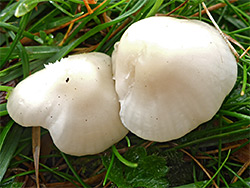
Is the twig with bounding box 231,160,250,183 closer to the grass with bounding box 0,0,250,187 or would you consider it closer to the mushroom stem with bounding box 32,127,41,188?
the grass with bounding box 0,0,250,187

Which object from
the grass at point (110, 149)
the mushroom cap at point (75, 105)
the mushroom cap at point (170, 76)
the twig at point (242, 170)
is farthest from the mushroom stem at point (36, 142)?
the twig at point (242, 170)

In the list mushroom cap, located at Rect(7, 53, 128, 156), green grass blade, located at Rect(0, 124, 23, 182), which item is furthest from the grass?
mushroom cap, located at Rect(7, 53, 128, 156)

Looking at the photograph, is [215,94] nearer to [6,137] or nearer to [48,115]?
[48,115]

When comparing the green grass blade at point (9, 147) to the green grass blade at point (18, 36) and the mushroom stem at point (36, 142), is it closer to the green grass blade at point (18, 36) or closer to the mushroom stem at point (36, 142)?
the mushroom stem at point (36, 142)

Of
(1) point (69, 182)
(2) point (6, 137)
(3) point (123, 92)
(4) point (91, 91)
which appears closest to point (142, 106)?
(3) point (123, 92)

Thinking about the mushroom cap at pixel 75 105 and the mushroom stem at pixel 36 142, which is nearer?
the mushroom cap at pixel 75 105

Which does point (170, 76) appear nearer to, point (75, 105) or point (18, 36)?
point (75, 105)
